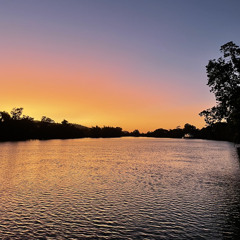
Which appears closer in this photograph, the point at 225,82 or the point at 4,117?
the point at 225,82

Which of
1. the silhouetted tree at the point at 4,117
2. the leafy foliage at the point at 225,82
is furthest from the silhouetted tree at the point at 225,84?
the silhouetted tree at the point at 4,117

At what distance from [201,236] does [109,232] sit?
601cm

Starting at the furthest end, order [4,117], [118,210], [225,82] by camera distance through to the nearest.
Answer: [4,117] < [225,82] < [118,210]

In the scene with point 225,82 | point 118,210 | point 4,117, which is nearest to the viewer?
point 118,210

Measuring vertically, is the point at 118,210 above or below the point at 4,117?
below

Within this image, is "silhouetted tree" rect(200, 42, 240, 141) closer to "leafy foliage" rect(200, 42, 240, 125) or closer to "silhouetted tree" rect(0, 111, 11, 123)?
"leafy foliage" rect(200, 42, 240, 125)

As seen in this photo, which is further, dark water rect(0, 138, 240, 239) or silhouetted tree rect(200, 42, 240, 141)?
silhouetted tree rect(200, 42, 240, 141)

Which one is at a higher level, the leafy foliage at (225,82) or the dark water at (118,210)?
the leafy foliage at (225,82)

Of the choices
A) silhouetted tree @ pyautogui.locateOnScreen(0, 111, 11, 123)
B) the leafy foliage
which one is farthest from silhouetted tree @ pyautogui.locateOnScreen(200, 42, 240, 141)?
silhouetted tree @ pyautogui.locateOnScreen(0, 111, 11, 123)

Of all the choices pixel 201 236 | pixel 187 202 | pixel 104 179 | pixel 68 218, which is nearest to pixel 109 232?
pixel 68 218

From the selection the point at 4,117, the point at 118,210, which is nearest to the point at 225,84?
the point at 118,210

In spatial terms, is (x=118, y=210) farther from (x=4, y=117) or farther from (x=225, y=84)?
(x=4, y=117)

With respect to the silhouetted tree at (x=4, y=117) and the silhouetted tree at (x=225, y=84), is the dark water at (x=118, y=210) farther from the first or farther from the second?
the silhouetted tree at (x=4, y=117)

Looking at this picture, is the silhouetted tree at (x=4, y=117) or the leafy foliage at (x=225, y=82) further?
the silhouetted tree at (x=4, y=117)
